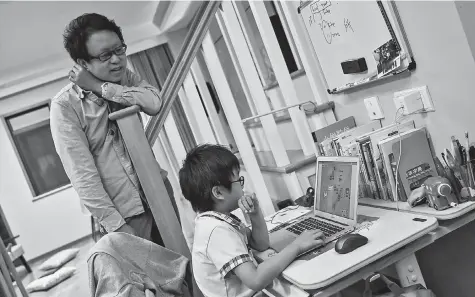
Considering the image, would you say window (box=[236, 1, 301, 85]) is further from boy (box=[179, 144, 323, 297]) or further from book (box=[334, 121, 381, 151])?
boy (box=[179, 144, 323, 297])

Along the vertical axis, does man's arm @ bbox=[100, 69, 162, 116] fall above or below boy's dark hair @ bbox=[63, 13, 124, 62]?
below

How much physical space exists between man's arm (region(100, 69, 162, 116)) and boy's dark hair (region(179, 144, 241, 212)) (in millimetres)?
275

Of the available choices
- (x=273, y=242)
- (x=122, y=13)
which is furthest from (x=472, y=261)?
(x=122, y=13)

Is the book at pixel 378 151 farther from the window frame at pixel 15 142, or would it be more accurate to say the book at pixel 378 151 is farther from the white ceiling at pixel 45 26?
the window frame at pixel 15 142

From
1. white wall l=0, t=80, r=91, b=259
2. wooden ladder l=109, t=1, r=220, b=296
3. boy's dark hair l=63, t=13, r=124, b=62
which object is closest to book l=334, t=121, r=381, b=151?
wooden ladder l=109, t=1, r=220, b=296

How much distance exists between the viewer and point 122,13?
5.80 meters

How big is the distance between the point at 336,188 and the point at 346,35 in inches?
30.3

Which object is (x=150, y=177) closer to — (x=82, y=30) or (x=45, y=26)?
(x=82, y=30)

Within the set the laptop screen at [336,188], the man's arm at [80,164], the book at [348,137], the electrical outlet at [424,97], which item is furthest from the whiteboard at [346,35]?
the man's arm at [80,164]

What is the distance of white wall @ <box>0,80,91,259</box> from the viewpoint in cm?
657

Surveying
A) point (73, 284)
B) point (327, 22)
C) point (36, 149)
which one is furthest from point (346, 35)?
point (36, 149)

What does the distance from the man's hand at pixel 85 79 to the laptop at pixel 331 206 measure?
87 cm

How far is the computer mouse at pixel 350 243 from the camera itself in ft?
3.96

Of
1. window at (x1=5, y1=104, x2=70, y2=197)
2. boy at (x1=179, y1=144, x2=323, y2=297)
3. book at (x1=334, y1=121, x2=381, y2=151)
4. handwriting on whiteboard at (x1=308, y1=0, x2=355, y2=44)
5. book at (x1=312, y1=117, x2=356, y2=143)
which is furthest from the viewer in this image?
window at (x1=5, y1=104, x2=70, y2=197)
